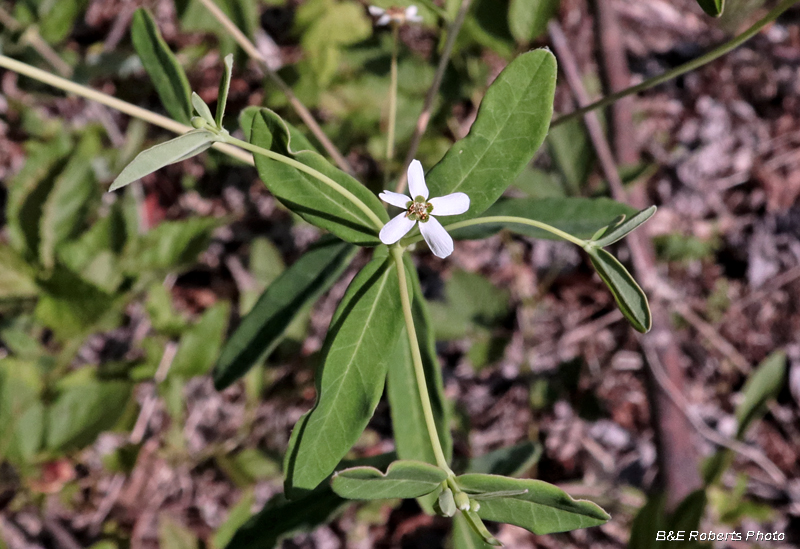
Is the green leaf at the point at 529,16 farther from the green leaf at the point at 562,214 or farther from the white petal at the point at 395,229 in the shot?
the white petal at the point at 395,229

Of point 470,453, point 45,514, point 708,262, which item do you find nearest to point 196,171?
point 45,514

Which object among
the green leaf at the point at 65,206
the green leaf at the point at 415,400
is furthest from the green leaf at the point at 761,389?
the green leaf at the point at 65,206

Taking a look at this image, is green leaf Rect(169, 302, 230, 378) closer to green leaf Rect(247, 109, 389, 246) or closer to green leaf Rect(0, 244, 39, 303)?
green leaf Rect(0, 244, 39, 303)

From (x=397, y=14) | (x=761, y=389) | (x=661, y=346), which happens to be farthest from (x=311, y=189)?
(x=761, y=389)

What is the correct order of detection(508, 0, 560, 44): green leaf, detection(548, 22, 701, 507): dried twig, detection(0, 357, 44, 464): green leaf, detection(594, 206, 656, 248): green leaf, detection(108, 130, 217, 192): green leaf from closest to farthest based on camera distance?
detection(108, 130, 217, 192): green leaf, detection(594, 206, 656, 248): green leaf, detection(508, 0, 560, 44): green leaf, detection(0, 357, 44, 464): green leaf, detection(548, 22, 701, 507): dried twig

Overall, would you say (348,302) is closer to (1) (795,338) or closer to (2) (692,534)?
(2) (692,534)

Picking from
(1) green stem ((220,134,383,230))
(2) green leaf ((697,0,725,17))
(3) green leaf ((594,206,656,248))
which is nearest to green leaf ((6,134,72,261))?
(1) green stem ((220,134,383,230))
